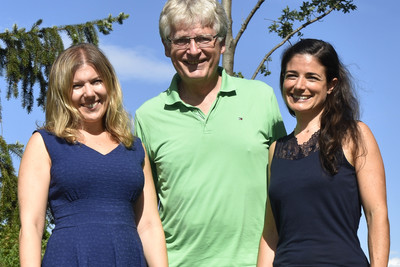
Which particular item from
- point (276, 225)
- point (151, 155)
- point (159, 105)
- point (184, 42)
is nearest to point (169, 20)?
point (184, 42)

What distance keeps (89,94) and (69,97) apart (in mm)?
109

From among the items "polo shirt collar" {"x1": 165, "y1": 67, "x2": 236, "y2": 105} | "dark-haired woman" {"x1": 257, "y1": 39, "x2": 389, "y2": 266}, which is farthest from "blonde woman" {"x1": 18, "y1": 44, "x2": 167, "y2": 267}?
"dark-haired woman" {"x1": 257, "y1": 39, "x2": 389, "y2": 266}

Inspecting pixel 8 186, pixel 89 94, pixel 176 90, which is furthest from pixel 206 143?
pixel 8 186

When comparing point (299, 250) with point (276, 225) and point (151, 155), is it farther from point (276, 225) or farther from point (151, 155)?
point (151, 155)

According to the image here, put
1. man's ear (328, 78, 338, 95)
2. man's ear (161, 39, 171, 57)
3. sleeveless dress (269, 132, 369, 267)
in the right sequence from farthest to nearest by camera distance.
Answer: man's ear (161, 39, 171, 57) < man's ear (328, 78, 338, 95) < sleeveless dress (269, 132, 369, 267)

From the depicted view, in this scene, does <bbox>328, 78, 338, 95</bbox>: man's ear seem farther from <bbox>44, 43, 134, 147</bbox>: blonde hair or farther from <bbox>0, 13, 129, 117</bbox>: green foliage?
<bbox>0, 13, 129, 117</bbox>: green foliage

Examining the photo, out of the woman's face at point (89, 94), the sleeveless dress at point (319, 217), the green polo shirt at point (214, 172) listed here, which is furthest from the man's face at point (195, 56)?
the sleeveless dress at point (319, 217)

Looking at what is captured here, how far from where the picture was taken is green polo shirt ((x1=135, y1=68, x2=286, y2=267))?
3.67 metres

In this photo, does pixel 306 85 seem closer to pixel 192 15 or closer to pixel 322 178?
pixel 322 178

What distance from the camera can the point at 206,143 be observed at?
3.78 metres

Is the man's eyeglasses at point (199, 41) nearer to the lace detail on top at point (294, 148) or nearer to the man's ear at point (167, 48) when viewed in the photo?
the man's ear at point (167, 48)

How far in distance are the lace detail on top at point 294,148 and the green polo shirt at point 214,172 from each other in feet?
0.61

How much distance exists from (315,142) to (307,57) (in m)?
0.48

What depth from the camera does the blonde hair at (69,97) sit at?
3.52 meters
